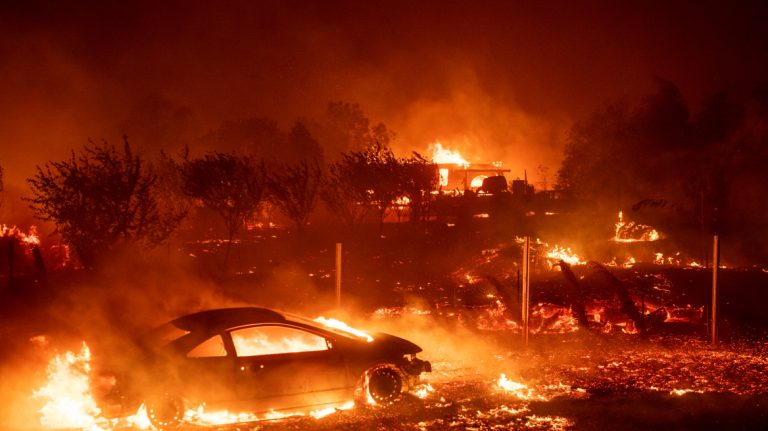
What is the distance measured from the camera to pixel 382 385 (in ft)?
25.1

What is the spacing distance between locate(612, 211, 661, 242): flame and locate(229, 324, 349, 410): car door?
22.6m

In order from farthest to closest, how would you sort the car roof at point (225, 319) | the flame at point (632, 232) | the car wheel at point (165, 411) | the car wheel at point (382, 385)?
the flame at point (632, 232) < the car wheel at point (382, 385) < the car roof at point (225, 319) < the car wheel at point (165, 411)

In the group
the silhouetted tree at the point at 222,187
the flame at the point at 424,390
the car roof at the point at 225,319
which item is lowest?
the flame at the point at 424,390

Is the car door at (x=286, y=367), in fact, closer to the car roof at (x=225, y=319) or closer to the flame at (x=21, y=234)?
the car roof at (x=225, y=319)

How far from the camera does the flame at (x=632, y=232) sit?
89.6 ft

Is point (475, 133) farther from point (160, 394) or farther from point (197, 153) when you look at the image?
point (160, 394)

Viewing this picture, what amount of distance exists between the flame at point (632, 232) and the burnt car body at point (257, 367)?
2215 centimetres

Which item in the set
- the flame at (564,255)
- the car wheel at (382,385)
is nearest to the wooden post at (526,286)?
the car wheel at (382,385)

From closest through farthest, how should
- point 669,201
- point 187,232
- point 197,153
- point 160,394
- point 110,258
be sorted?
point 160,394 → point 110,258 → point 669,201 → point 187,232 → point 197,153

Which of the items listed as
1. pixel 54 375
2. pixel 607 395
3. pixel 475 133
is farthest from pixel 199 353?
pixel 475 133

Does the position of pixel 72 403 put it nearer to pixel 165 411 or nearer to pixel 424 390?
pixel 165 411

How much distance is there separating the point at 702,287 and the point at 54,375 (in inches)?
630

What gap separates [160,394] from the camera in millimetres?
6723

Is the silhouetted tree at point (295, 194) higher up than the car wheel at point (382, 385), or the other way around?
the silhouetted tree at point (295, 194)
